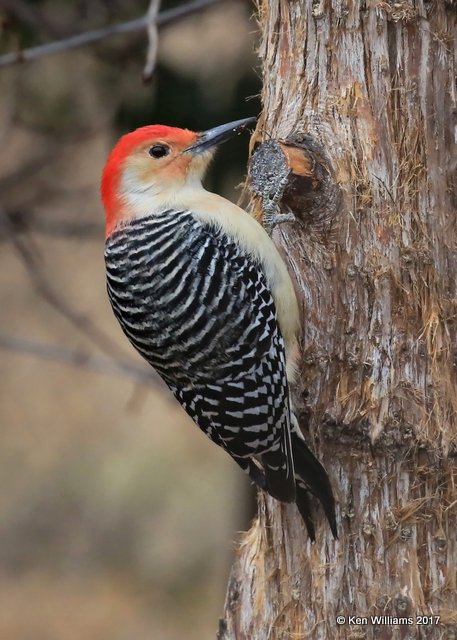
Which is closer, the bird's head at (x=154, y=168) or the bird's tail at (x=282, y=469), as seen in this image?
the bird's tail at (x=282, y=469)

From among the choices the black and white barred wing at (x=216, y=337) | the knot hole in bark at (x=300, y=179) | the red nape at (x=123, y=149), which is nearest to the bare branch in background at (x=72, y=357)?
the red nape at (x=123, y=149)

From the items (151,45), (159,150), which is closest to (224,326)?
(159,150)

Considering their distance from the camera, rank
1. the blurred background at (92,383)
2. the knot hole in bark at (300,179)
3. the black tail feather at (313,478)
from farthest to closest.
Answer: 1. the blurred background at (92,383)
2. the black tail feather at (313,478)
3. the knot hole in bark at (300,179)

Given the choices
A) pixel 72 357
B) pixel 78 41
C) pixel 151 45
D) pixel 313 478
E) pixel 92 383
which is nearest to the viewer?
pixel 313 478

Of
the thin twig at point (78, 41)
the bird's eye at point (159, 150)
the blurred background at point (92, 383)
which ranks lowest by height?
the blurred background at point (92, 383)

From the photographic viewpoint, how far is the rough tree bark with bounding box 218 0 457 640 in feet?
11.7

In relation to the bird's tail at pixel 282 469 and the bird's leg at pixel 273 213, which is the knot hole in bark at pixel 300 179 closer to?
the bird's leg at pixel 273 213

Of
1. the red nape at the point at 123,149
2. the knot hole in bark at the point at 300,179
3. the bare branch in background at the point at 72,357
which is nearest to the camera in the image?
the knot hole in bark at the point at 300,179

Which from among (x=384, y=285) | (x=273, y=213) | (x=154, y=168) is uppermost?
(x=154, y=168)

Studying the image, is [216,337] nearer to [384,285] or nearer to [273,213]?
[273,213]

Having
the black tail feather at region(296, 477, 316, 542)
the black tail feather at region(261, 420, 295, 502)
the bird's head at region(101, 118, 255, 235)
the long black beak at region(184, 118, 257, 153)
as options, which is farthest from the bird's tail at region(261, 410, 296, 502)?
the long black beak at region(184, 118, 257, 153)

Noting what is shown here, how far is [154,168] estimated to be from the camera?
4090mm

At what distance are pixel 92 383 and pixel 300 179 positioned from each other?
7.32 meters

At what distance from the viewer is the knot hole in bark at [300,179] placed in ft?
11.5
